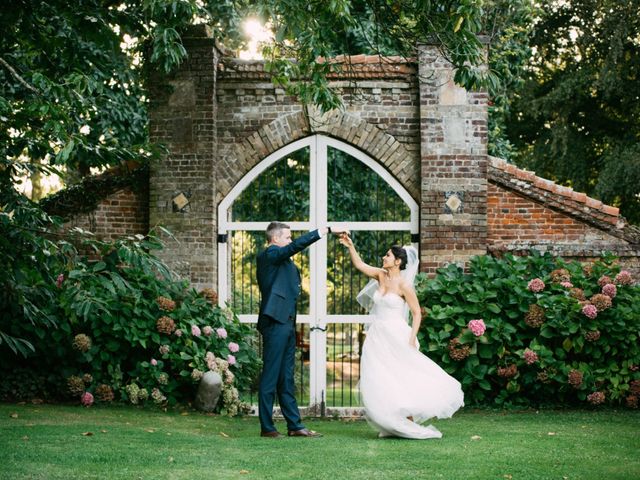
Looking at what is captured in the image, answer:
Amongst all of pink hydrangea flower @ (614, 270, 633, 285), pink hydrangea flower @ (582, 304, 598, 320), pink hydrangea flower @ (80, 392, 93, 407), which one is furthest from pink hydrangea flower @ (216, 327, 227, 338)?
pink hydrangea flower @ (614, 270, 633, 285)

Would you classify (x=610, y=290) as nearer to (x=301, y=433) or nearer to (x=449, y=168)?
(x=449, y=168)

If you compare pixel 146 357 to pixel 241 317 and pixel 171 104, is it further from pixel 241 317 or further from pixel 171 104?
pixel 171 104

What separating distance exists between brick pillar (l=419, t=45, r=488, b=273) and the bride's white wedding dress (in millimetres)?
2566

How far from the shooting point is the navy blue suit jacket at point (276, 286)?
819 cm

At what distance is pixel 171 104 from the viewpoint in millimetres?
11508

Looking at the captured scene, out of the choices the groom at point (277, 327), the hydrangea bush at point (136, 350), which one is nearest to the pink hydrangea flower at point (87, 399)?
the hydrangea bush at point (136, 350)

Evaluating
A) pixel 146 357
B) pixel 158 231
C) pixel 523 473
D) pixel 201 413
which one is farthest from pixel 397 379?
pixel 158 231

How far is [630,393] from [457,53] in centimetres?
478

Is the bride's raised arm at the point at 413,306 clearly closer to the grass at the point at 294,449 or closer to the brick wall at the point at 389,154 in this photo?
the grass at the point at 294,449

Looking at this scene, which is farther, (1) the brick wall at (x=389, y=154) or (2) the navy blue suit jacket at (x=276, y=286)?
(1) the brick wall at (x=389, y=154)

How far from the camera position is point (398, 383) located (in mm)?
8398

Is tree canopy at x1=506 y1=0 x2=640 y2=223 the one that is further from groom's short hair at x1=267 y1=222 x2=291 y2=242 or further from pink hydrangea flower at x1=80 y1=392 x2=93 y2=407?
groom's short hair at x1=267 y1=222 x2=291 y2=242

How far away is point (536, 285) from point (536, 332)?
543 millimetres

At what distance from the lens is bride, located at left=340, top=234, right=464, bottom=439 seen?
8.30 meters
